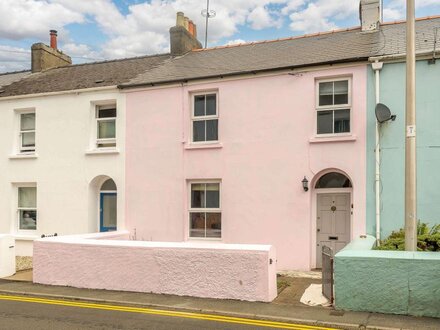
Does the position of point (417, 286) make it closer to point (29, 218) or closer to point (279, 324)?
point (279, 324)

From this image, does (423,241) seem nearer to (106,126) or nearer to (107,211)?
(107,211)

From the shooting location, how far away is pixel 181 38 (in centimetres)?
1789

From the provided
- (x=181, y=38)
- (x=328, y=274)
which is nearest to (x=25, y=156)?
(x=181, y=38)

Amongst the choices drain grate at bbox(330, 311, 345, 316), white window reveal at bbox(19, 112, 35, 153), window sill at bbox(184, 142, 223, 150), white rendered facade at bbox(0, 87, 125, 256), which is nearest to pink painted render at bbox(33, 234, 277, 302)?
drain grate at bbox(330, 311, 345, 316)

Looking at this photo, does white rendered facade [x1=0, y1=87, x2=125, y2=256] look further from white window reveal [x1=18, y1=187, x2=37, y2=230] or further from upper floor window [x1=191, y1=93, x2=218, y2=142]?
upper floor window [x1=191, y1=93, x2=218, y2=142]

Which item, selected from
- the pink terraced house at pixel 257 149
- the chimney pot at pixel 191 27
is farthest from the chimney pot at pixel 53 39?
the pink terraced house at pixel 257 149

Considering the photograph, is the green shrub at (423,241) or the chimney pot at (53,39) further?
the chimney pot at (53,39)

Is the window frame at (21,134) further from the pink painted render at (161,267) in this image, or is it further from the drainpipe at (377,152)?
the drainpipe at (377,152)

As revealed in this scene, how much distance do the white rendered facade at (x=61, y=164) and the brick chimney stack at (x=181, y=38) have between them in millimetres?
3973

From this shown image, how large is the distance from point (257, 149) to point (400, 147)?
392 cm

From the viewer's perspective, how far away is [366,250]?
874 centimetres

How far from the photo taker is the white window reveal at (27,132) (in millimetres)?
16797

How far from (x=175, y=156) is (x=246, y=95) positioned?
298 cm

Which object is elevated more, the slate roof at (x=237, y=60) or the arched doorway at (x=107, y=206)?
the slate roof at (x=237, y=60)
